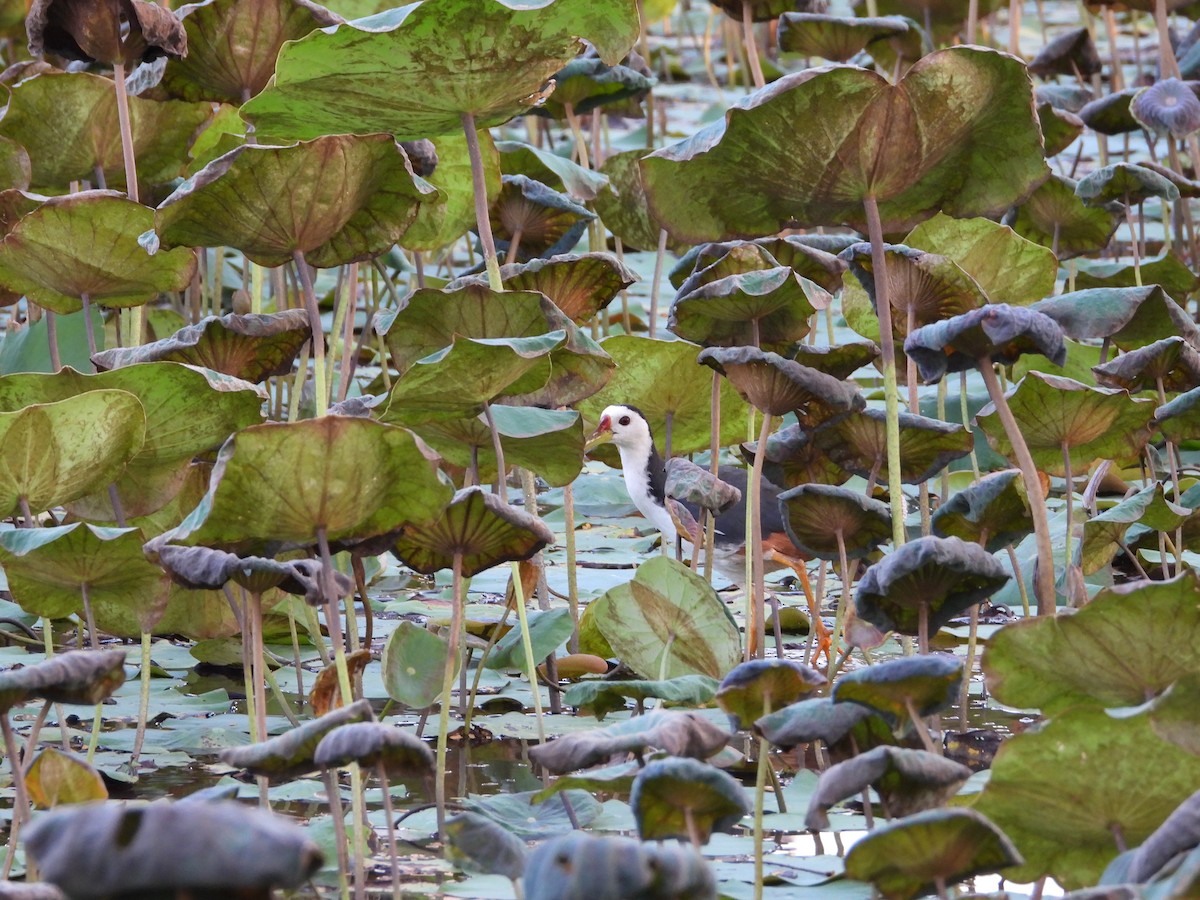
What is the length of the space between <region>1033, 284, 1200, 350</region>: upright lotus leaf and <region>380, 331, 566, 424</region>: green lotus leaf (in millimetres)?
873

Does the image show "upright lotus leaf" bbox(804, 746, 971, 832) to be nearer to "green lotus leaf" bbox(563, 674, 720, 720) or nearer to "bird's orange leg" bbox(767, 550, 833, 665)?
"green lotus leaf" bbox(563, 674, 720, 720)

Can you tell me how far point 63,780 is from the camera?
1.70 metres

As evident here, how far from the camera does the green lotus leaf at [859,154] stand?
2156mm

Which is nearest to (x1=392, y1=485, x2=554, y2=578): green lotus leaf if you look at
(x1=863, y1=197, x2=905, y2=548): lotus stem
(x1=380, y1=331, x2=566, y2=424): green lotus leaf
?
(x1=380, y1=331, x2=566, y2=424): green lotus leaf

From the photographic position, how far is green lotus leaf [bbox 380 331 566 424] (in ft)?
6.68

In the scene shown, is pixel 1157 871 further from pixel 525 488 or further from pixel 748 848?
pixel 525 488

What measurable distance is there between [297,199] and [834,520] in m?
0.88

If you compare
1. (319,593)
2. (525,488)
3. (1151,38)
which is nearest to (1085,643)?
(319,593)

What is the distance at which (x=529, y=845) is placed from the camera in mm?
1879

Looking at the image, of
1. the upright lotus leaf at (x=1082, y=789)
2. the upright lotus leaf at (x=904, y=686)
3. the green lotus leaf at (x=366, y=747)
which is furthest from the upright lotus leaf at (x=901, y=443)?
the green lotus leaf at (x=366, y=747)

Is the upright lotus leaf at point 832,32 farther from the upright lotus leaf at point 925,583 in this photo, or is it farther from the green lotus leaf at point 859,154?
the upright lotus leaf at point 925,583

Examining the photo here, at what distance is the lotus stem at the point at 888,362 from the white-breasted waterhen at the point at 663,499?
1.36m

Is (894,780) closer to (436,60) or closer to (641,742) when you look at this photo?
(641,742)

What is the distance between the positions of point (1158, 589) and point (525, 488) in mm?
1359
